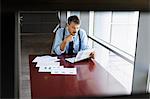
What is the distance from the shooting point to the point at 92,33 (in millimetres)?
2676

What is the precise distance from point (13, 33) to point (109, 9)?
0.18 m

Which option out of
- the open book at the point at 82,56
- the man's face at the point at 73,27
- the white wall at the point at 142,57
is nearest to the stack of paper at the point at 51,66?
the open book at the point at 82,56

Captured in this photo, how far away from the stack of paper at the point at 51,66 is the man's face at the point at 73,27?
0.95ft

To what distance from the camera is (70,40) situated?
197 cm

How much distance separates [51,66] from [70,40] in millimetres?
369

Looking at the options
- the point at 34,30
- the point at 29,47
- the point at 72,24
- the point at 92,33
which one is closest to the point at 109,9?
the point at 72,24

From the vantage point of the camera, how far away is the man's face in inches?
75.0

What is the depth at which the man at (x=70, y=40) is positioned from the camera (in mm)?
1969

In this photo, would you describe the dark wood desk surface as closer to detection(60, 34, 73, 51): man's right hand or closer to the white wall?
detection(60, 34, 73, 51): man's right hand

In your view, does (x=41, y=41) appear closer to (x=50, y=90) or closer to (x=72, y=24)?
(x=72, y=24)

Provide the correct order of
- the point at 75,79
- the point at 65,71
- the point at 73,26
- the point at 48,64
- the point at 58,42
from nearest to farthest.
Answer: the point at 75,79
the point at 65,71
the point at 48,64
the point at 73,26
the point at 58,42

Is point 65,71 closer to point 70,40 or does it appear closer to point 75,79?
point 75,79

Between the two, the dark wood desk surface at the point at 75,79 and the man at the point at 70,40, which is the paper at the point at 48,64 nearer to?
the dark wood desk surface at the point at 75,79

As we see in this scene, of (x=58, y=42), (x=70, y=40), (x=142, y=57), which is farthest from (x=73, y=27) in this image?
(x=142, y=57)
